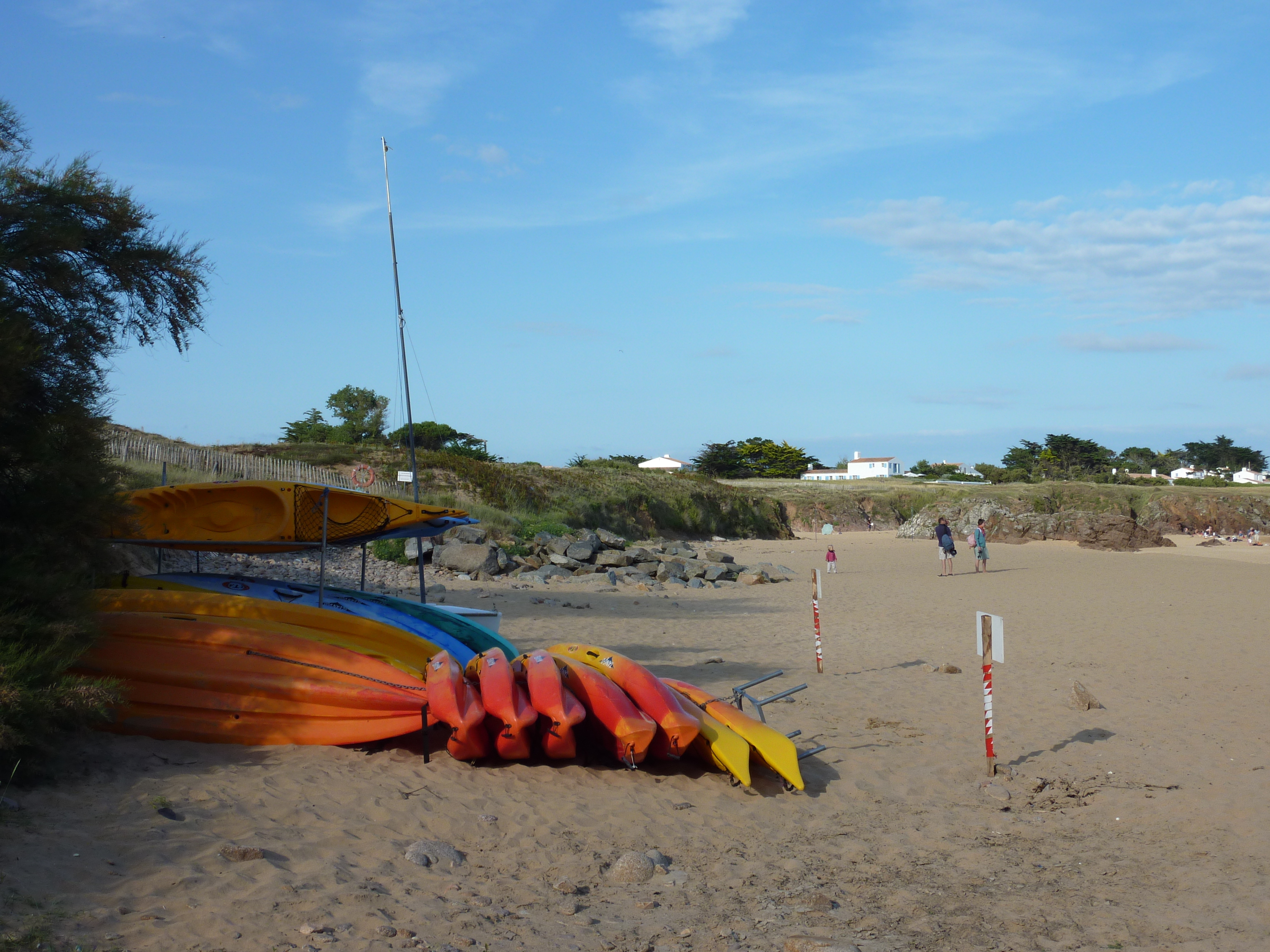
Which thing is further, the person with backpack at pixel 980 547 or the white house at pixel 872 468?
the white house at pixel 872 468

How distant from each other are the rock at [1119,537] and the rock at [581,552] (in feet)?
74.3

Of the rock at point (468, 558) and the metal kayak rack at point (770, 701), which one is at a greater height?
the rock at point (468, 558)

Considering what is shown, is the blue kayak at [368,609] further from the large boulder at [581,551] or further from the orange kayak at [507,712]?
the large boulder at [581,551]

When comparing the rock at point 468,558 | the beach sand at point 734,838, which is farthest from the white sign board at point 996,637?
the rock at point 468,558

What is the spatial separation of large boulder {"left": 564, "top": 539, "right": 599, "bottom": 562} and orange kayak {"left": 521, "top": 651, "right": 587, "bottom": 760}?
1639 cm

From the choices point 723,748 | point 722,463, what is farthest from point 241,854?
point 722,463

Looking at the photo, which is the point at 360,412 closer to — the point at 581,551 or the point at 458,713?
the point at 581,551

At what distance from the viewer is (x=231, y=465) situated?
2695 cm

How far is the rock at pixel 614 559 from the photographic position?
23641 mm

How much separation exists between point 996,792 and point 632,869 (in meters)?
3.34

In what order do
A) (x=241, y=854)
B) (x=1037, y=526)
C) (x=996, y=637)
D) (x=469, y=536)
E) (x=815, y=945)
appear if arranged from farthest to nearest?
(x=1037, y=526) < (x=469, y=536) < (x=996, y=637) < (x=241, y=854) < (x=815, y=945)

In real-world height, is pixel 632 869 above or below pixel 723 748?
below

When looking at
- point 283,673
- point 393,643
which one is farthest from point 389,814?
point 393,643

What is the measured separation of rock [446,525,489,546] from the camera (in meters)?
23.7
